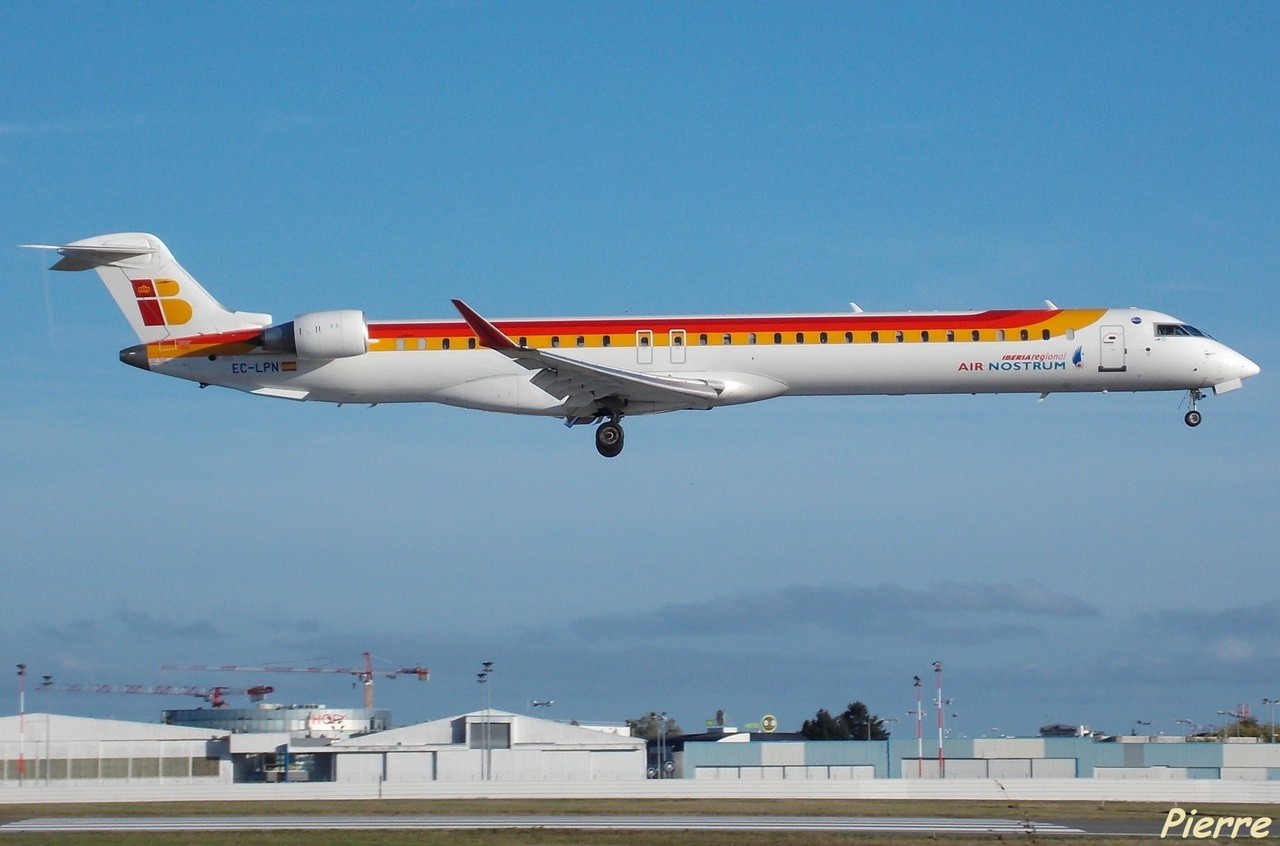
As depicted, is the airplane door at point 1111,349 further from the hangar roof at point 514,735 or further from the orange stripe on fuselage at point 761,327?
the hangar roof at point 514,735

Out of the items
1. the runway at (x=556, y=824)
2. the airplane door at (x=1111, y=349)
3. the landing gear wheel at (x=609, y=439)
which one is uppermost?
the airplane door at (x=1111, y=349)

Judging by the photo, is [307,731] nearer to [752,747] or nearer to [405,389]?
[752,747]

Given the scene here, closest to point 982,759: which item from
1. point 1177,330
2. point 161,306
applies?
point 1177,330

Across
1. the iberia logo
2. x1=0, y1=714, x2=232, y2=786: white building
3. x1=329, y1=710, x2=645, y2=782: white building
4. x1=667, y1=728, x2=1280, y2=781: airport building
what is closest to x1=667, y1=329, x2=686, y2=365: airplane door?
the iberia logo

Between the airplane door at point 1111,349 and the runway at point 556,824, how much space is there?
10349 mm

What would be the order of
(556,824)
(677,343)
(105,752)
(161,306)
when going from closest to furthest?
(556,824), (677,343), (161,306), (105,752)

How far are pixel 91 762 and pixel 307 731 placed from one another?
950 centimetres

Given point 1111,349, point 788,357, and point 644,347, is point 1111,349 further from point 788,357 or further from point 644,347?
point 644,347

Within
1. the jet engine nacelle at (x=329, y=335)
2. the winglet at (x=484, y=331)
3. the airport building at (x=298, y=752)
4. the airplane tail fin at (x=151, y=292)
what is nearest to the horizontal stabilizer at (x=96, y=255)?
the airplane tail fin at (x=151, y=292)

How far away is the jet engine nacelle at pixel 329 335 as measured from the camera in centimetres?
3581

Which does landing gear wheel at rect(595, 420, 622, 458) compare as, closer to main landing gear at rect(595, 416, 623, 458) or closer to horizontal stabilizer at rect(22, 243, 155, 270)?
main landing gear at rect(595, 416, 623, 458)

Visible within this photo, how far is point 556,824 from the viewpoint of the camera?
103ft

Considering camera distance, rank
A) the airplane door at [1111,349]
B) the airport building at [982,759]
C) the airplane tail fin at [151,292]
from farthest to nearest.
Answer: the airport building at [982,759] → the airplane tail fin at [151,292] → the airplane door at [1111,349]

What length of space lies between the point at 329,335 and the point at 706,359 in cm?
834
